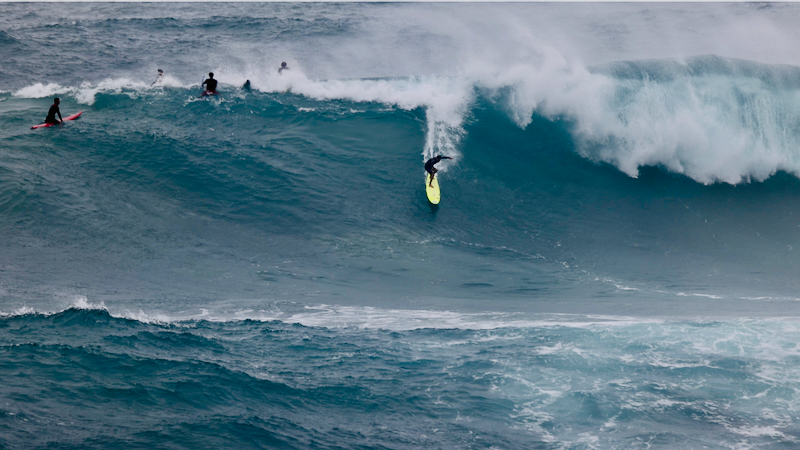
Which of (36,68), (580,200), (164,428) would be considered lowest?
(164,428)

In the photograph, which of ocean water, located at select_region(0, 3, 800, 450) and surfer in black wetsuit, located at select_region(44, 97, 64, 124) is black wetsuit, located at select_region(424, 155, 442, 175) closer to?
ocean water, located at select_region(0, 3, 800, 450)

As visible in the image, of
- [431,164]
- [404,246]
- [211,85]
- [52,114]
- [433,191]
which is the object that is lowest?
[404,246]

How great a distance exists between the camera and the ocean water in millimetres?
9586

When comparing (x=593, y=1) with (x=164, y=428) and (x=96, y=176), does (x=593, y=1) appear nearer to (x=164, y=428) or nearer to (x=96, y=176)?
(x=96, y=176)

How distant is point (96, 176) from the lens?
58.2 feet

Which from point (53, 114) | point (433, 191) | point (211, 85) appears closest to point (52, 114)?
point (53, 114)

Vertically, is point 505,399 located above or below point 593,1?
below

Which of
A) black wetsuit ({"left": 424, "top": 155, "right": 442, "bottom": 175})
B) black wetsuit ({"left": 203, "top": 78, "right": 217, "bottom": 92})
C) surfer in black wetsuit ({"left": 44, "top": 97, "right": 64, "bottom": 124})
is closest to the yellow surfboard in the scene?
black wetsuit ({"left": 424, "top": 155, "right": 442, "bottom": 175})

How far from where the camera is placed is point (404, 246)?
15953 millimetres

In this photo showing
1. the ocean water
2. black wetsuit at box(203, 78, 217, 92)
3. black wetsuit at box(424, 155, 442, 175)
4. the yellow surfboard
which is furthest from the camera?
black wetsuit at box(203, 78, 217, 92)

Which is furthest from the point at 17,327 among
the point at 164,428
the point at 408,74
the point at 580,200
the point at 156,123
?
the point at 408,74

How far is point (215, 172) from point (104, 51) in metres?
15.3

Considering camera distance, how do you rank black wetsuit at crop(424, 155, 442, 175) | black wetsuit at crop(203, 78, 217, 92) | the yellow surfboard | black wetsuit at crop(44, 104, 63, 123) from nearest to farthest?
the yellow surfboard
black wetsuit at crop(424, 155, 442, 175)
black wetsuit at crop(44, 104, 63, 123)
black wetsuit at crop(203, 78, 217, 92)

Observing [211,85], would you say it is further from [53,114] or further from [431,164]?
[431,164]
